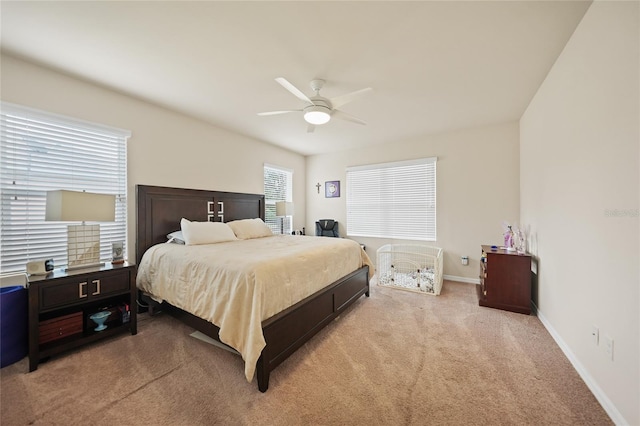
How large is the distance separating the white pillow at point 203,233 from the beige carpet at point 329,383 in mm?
1008

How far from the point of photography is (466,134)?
13.6ft

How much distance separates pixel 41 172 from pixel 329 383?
131 inches

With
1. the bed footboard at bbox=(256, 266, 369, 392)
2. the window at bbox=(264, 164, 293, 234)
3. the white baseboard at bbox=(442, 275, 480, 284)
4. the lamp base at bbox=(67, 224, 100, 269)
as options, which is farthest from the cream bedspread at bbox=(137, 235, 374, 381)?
the white baseboard at bbox=(442, 275, 480, 284)

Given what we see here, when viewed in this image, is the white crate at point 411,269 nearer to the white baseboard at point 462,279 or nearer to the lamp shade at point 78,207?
the white baseboard at point 462,279

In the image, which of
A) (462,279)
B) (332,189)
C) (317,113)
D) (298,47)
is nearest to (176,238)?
(317,113)

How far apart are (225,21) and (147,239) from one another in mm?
2636

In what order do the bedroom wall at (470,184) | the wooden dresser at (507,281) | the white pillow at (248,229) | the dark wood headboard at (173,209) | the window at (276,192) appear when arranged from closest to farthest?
the wooden dresser at (507,281)
the dark wood headboard at (173,209)
the white pillow at (248,229)
the bedroom wall at (470,184)
the window at (276,192)

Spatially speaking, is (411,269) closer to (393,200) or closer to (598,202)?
(393,200)

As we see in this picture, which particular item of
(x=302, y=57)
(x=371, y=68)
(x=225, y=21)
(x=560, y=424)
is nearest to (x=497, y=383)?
(x=560, y=424)

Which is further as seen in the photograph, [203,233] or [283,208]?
[283,208]

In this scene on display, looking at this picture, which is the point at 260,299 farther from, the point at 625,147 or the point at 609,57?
the point at 609,57

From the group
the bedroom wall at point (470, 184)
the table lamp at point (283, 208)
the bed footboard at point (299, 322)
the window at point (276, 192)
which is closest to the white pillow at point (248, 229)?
the table lamp at point (283, 208)

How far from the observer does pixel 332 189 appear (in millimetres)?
5578

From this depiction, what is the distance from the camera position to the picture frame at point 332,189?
5521 millimetres
